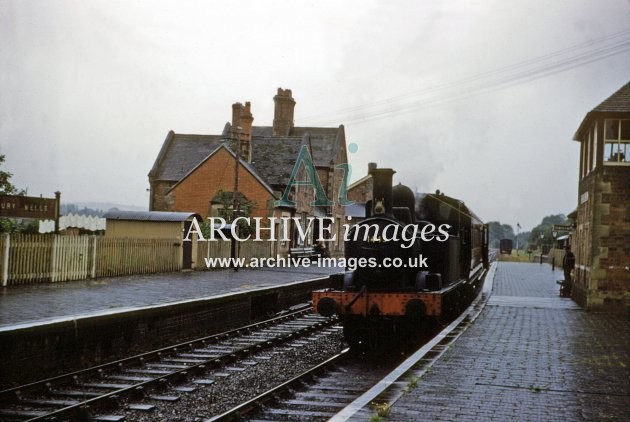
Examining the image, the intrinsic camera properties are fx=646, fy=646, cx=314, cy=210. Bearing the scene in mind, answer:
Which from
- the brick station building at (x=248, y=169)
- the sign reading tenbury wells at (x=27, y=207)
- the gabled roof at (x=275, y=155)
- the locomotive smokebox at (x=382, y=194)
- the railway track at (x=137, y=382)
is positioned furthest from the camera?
the gabled roof at (x=275, y=155)

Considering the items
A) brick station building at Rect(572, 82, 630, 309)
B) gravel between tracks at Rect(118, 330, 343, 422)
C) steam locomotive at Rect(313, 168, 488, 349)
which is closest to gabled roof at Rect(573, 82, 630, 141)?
brick station building at Rect(572, 82, 630, 309)

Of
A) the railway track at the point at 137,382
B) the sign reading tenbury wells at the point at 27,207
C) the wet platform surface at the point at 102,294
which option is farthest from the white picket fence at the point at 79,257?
the railway track at the point at 137,382

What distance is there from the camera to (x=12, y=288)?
14.3m

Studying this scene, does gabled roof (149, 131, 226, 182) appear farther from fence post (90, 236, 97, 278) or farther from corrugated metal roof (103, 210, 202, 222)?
fence post (90, 236, 97, 278)

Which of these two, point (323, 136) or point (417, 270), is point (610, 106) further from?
point (323, 136)

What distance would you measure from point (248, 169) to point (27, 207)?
20.0 m

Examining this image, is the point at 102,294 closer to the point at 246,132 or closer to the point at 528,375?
the point at 528,375

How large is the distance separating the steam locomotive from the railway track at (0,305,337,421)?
1658 millimetres

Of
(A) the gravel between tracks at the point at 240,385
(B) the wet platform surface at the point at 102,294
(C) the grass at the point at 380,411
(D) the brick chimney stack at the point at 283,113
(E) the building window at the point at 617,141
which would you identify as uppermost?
(D) the brick chimney stack at the point at 283,113

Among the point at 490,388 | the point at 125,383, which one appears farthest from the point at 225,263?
the point at 490,388

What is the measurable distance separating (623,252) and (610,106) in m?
3.81

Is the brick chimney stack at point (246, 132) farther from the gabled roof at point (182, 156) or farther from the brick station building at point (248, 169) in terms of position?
the gabled roof at point (182, 156)

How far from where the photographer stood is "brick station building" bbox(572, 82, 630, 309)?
16578 mm

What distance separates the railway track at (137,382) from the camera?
→ 7469mm
